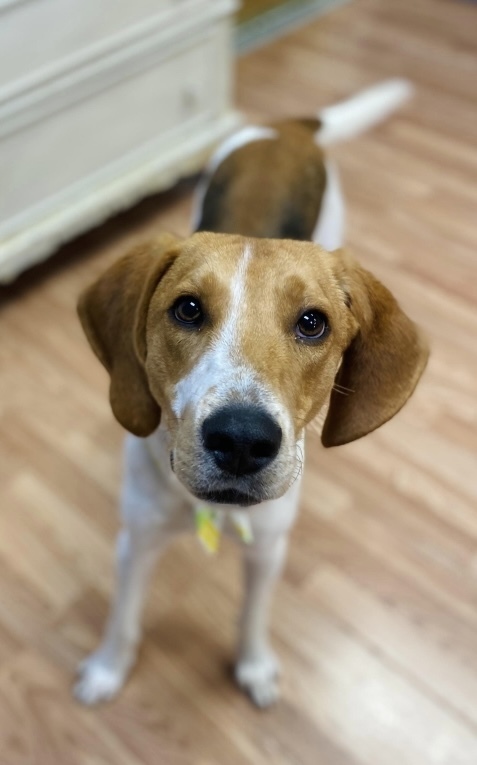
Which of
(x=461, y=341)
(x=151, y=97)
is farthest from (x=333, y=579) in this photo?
(x=151, y=97)

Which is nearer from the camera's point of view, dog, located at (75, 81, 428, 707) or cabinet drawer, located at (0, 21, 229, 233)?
dog, located at (75, 81, 428, 707)

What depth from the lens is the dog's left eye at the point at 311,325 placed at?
1171 mm

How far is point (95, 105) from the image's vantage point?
259 cm

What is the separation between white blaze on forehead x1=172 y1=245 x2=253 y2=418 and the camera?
1.05m

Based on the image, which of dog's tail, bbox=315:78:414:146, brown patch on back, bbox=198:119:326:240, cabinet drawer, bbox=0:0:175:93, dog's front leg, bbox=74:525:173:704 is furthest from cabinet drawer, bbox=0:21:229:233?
dog's front leg, bbox=74:525:173:704

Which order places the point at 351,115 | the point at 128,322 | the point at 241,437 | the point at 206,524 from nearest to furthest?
the point at 241,437 < the point at 128,322 < the point at 206,524 < the point at 351,115

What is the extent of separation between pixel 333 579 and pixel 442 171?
2052 millimetres

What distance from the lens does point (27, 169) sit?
249 cm

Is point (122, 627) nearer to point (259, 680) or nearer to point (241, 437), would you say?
point (259, 680)

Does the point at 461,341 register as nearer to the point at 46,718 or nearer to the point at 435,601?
the point at 435,601

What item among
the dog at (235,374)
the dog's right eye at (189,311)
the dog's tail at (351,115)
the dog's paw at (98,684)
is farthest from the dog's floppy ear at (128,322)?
the dog's tail at (351,115)

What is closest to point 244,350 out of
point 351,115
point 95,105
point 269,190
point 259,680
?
point 269,190

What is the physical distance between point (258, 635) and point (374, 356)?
2.63ft

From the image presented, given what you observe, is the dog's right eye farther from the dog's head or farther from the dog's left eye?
the dog's left eye
